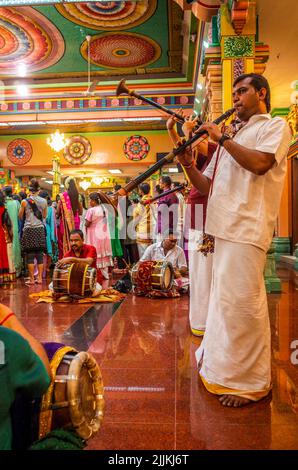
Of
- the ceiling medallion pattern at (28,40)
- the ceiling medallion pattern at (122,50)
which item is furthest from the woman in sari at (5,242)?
the ceiling medallion pattern at (122,50)

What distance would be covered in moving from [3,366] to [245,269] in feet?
4.70

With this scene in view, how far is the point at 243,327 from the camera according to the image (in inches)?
85.6

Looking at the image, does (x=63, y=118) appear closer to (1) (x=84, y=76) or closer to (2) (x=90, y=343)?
(1) (x=84, y=76)

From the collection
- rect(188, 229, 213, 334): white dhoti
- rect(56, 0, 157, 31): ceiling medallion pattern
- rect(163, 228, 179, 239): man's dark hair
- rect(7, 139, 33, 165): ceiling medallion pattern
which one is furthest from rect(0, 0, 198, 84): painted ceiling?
rect(188, 229, 213, 334): white dhoti

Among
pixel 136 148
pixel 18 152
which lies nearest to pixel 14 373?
pixel 136 148

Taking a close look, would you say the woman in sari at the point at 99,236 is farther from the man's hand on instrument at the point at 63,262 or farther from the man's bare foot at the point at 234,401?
the man's bare foot at the point at 234,401

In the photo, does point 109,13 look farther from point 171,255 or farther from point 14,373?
point 14,373

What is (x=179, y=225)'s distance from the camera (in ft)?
20.2

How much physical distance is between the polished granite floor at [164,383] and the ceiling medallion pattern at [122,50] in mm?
5250

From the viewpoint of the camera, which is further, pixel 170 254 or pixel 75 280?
pixel 170 254

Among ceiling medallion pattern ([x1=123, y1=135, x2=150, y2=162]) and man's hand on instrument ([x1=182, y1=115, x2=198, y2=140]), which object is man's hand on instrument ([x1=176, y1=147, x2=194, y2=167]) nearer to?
man's hand on instrument ([x1=182, y1=115, x2=198, y2=140])

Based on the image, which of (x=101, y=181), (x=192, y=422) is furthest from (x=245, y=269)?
(x=101, y=181)

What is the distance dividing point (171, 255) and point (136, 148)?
7.17 meters

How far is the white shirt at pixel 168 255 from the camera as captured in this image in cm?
567
